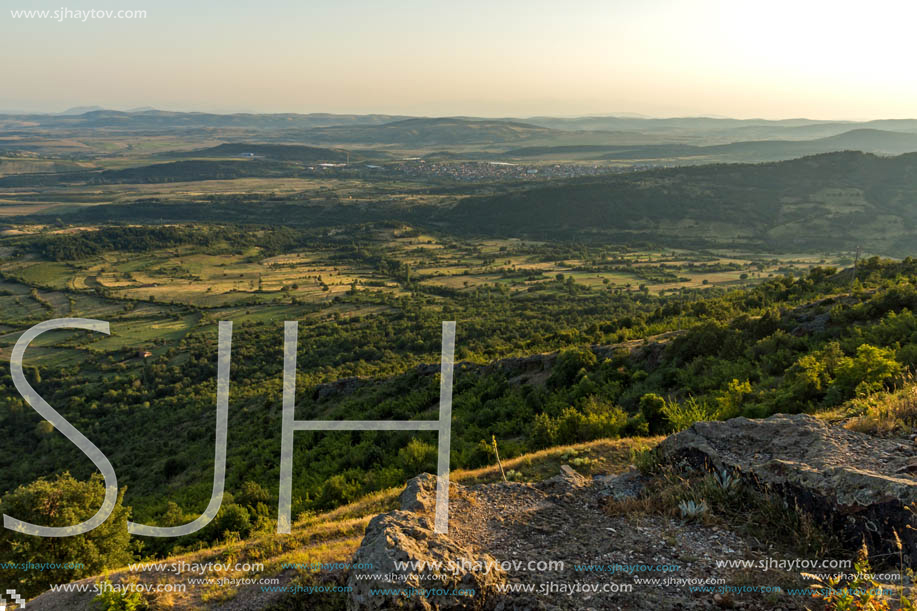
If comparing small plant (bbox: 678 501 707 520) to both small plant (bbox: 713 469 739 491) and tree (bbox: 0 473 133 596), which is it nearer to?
small plant (bbox: 713 469 739 491)

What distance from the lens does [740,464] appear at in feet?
27.3

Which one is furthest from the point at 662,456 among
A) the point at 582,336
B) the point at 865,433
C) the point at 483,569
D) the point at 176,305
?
the point at 176,305

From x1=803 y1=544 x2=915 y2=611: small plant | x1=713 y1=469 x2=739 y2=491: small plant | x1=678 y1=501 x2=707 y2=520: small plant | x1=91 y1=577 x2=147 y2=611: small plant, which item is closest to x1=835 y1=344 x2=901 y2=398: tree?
x1=713 y1=469 x2=739 y2=491: small plant

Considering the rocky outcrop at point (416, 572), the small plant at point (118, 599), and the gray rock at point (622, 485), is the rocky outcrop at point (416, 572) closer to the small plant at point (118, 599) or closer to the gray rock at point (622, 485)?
the gray rock at point (622, 485)

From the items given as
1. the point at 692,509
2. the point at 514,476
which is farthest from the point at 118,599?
the point at 692,509

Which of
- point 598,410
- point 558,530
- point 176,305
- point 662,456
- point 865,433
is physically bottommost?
point 176,305

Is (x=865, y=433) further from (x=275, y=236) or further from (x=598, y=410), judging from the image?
(x=275, y=236)

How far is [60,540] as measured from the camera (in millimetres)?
11125

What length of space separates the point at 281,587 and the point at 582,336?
29519mm

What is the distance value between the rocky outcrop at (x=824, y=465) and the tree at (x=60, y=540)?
12659 mm

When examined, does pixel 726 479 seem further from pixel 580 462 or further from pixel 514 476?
pixel 514 476

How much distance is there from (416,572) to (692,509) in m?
4.61

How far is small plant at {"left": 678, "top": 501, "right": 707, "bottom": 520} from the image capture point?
7875 millimetres

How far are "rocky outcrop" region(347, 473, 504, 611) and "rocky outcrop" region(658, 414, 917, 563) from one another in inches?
177
